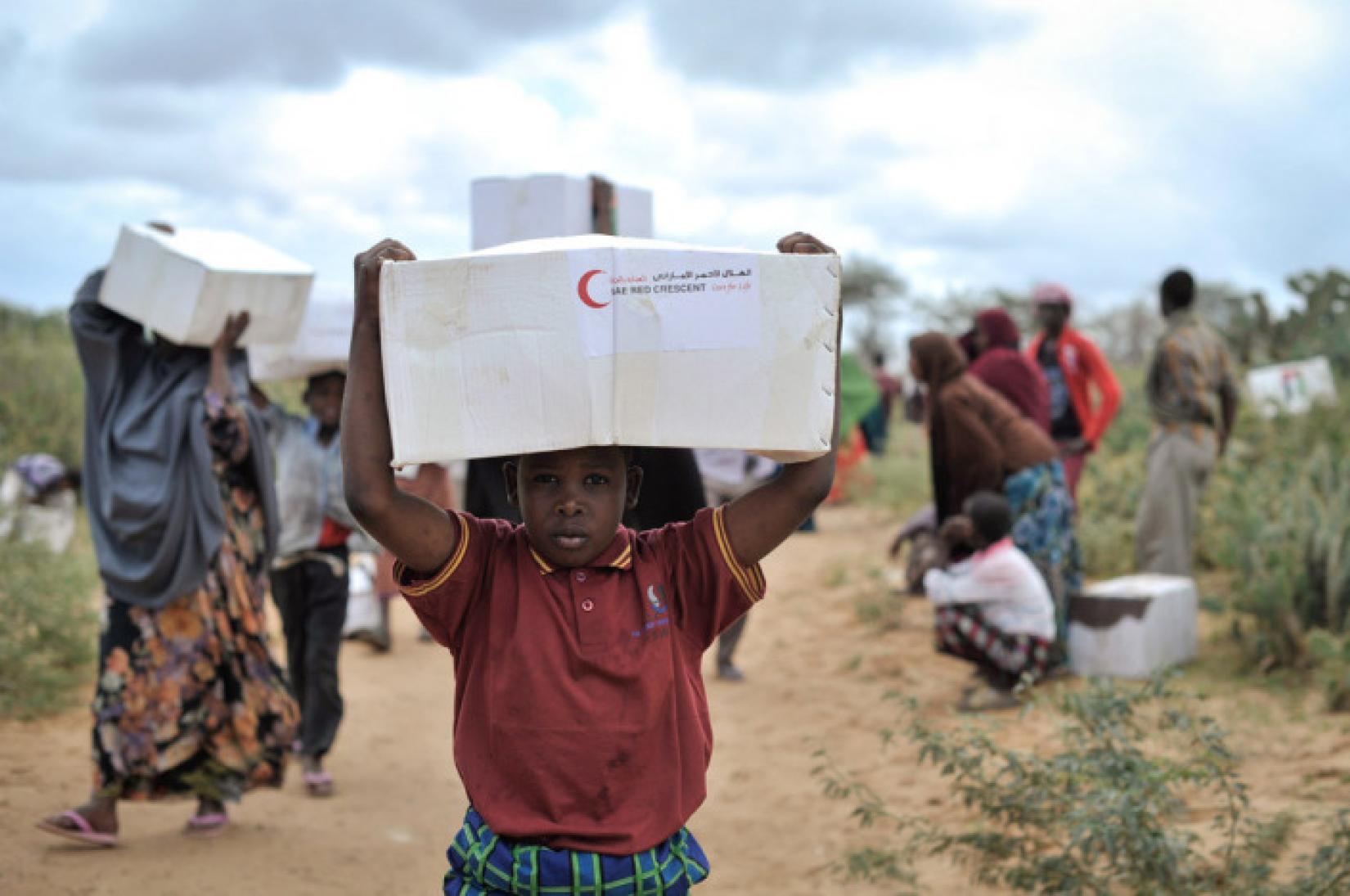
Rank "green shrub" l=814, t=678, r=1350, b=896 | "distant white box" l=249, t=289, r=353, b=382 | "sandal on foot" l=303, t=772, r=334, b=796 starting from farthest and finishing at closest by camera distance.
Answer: "sandal on foot" l=303, t=772, r=334, b=796, "distant white box" l=249, t=289, r=353, b=382, "green shrub" l=814, t=678, r=1350, b=896

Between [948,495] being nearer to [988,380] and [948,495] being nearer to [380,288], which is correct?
[988,380]

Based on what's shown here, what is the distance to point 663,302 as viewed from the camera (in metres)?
2.28

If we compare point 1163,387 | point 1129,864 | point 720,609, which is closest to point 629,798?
point 720,609

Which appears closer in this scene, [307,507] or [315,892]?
[315,892]

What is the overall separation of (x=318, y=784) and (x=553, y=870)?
3866 mm

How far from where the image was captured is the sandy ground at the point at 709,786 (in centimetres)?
483

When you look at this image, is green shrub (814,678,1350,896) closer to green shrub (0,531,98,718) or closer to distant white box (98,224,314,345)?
distant white box (98,224,314,345)

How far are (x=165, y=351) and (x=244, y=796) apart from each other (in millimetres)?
1938

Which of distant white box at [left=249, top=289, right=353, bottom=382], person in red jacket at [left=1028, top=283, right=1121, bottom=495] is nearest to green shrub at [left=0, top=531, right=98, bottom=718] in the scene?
distant white box at [left=249, top=289, right=353, bottom=382]

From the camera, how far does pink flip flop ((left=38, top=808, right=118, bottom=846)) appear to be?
476 centimetres

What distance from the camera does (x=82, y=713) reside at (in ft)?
23.6

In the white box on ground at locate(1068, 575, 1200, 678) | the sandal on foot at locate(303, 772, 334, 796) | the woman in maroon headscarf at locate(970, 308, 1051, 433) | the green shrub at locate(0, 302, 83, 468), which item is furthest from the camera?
the green shrub at locate(0, 302, 83, 468)

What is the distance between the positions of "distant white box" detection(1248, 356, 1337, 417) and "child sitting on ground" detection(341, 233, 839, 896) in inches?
384

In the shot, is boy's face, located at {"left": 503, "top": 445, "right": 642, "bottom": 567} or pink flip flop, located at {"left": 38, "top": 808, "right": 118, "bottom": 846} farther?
pink flip flop, located at {"left": 38, "top": 808, "right": 118, "bottom": 846}
